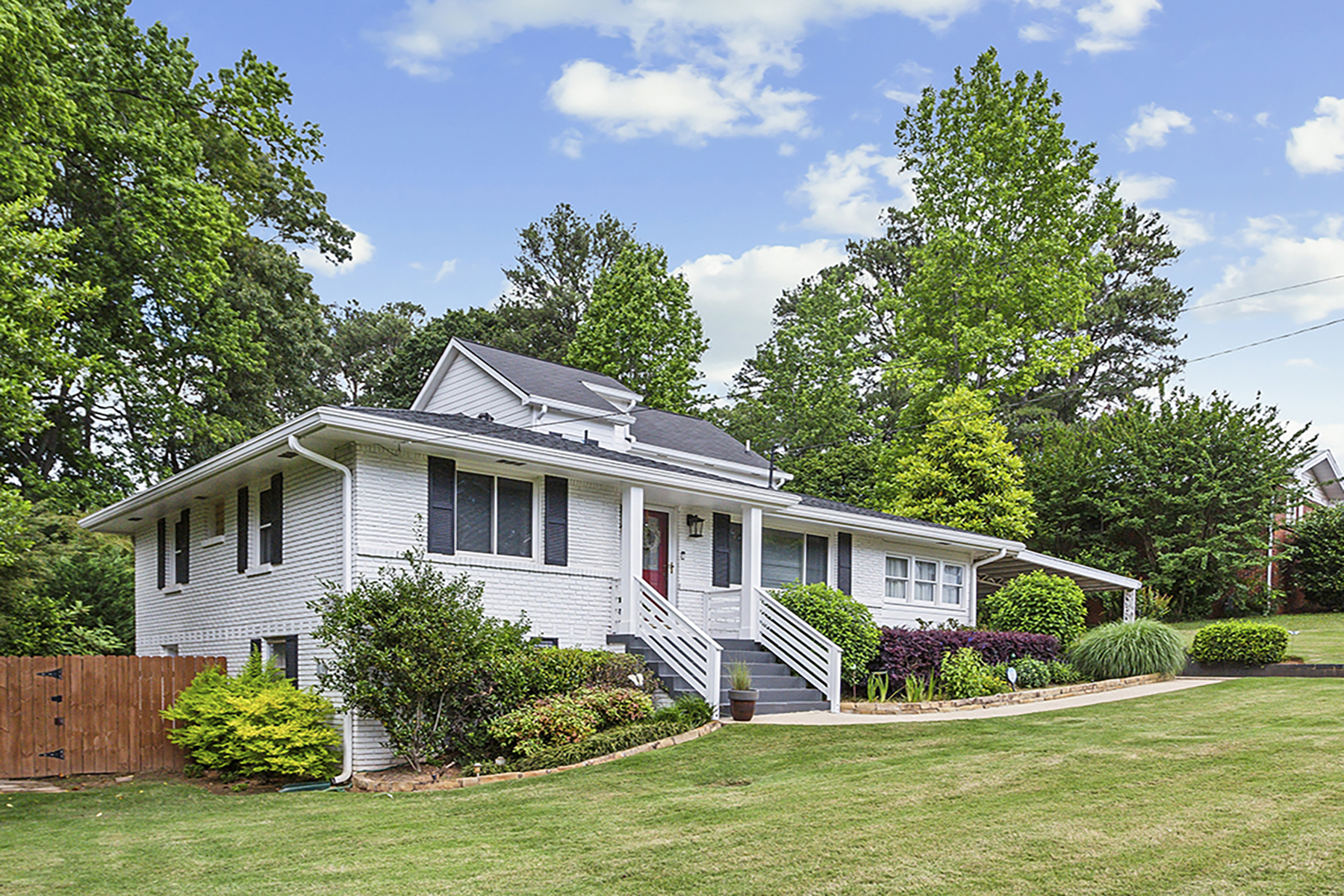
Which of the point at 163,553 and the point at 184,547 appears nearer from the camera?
the point at 184,547

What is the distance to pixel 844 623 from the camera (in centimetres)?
1569

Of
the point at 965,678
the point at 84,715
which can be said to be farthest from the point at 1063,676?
the point at 84,715

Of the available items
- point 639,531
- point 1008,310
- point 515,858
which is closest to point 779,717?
point 639,531

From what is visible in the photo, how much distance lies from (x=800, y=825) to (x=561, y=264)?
131ft

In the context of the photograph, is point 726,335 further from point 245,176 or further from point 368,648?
point 368,648

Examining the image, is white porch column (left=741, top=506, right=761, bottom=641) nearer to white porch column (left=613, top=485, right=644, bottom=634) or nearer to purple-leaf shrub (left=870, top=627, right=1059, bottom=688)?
purple-leaf shrub (left=870, top=627, right=1059, bottom=688)

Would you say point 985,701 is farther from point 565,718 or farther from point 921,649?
point 565,718

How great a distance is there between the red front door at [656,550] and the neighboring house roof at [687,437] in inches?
282

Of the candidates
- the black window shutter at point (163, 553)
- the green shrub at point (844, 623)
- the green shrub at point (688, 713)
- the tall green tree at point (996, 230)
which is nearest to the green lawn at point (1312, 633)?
the green shrub at point (844, 623)

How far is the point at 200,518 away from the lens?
16.0m

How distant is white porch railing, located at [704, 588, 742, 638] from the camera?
1622 cm

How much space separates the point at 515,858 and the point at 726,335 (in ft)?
124

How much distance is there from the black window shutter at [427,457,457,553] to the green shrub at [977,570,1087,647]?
40.2ft

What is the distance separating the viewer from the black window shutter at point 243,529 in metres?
14.4
